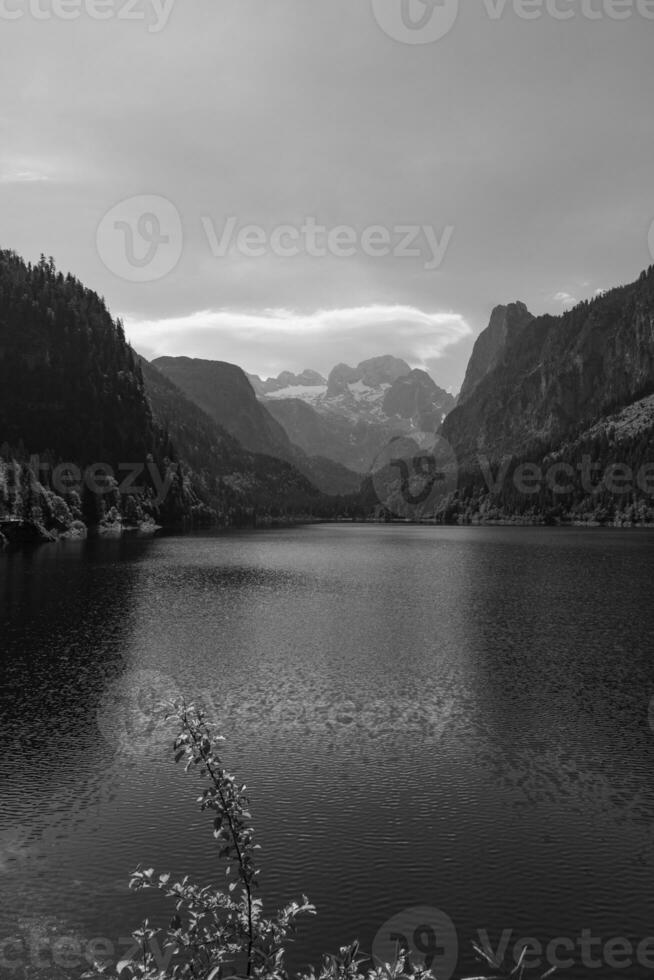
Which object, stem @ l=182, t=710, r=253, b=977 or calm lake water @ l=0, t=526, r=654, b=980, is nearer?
stem @ l=182, t=710, r=253, b=977

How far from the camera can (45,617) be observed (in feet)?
224

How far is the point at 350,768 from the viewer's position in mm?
30609

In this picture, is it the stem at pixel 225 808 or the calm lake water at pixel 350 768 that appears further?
the calm lake water at pixel 350 768

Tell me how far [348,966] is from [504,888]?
1206 centimetres

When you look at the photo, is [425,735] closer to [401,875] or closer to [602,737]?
[602,737]

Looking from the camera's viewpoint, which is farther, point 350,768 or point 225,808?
point 350,768

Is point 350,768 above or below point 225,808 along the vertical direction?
below

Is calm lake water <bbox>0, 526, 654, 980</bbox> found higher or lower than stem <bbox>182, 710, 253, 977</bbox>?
lower

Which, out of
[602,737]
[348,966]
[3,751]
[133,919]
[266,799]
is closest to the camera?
[348,966]

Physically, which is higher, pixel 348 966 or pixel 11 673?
pixel 348 966

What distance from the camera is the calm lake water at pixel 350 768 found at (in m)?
20.1

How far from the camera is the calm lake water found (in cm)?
2011

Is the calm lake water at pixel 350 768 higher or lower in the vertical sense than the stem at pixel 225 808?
lower

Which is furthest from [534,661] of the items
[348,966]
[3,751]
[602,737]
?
[348,966]
